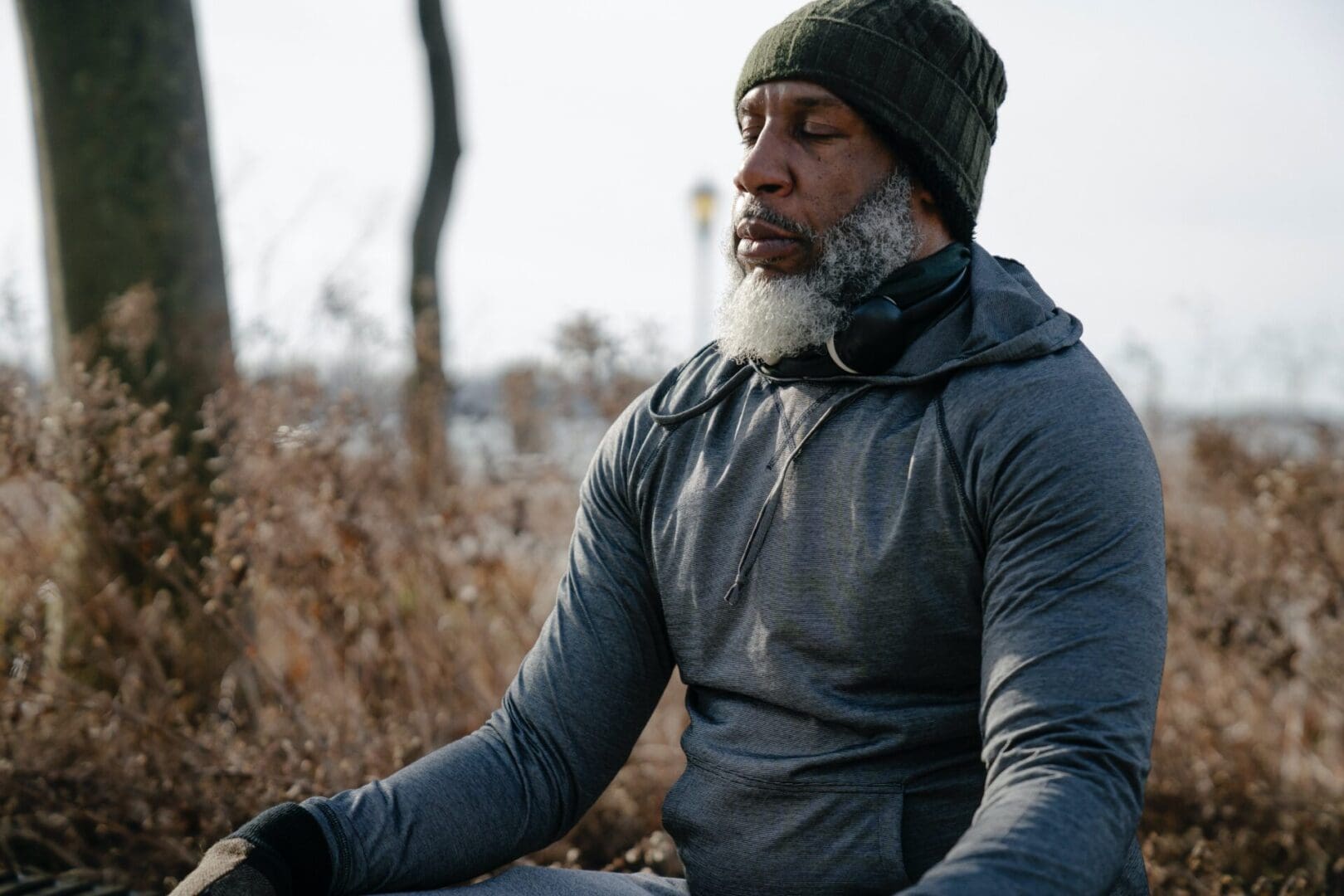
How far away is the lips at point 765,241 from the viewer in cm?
221

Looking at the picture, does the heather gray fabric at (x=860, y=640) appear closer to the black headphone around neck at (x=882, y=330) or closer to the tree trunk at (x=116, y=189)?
the black headphone around neck at (x=882, y=330)

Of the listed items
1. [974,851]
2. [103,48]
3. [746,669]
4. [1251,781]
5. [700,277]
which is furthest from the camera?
[700,277]

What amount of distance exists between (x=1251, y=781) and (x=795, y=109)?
9.28 ft

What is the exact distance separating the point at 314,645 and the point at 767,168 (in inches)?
95.9

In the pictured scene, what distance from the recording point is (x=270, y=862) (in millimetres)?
1868

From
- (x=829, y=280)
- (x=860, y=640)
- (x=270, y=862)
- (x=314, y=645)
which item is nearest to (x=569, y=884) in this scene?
(x=270, y=862)

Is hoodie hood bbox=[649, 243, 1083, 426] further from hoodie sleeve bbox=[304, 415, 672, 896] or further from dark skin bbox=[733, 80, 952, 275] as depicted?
hoodie sleeve bbox=[304, 415, 672, 896]

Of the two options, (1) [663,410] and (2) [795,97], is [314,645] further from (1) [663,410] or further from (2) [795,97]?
(2) [795,97]

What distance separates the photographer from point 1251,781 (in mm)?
3887

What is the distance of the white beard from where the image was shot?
2133 mm

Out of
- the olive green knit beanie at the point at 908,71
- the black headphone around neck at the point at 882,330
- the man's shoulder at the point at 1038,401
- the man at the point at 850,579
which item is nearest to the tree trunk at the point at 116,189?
the man at the point at 850,579

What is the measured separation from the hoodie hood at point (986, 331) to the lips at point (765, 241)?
199mm

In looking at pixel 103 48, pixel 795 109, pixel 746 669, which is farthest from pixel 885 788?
pixel 103 48

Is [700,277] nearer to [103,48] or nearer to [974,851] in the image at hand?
[103,48]
